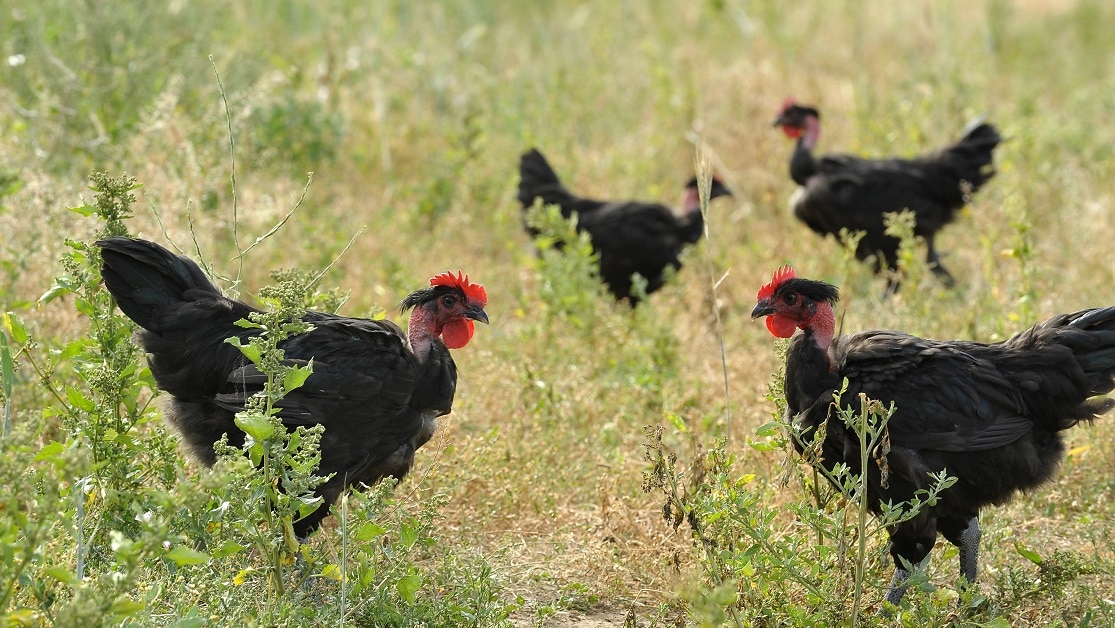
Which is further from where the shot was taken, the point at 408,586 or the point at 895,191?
the point at 895,191

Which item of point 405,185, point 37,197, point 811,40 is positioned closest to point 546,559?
point 37,197

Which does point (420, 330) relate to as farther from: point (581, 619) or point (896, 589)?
point (896, 589)

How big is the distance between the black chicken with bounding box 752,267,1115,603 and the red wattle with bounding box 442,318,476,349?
1382 mm

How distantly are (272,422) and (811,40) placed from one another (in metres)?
10.4

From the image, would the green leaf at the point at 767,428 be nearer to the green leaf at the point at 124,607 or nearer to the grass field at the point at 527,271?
the grass field at the point at 527,271

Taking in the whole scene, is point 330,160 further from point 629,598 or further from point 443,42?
point 629,598

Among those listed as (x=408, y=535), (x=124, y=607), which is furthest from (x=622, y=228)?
(x=124, y=607)

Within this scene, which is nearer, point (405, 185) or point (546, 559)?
point (546, 559)

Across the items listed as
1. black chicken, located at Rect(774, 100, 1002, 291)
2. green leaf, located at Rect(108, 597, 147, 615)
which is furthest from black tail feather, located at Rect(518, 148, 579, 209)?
green leaf, located at Rect(108, 597, 147, 615)

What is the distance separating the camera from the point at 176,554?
Result: 2.86 metres

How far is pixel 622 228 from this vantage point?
26.2 feet

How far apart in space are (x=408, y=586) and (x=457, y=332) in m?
1.35

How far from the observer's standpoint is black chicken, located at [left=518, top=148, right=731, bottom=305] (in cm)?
799

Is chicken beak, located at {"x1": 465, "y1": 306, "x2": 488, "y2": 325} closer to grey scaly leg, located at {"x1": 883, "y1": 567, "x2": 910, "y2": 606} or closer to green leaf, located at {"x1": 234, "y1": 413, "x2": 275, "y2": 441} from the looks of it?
green leaf, located at {"x1": 234, "y1": 413, "x2": 275, "y2": 441}
